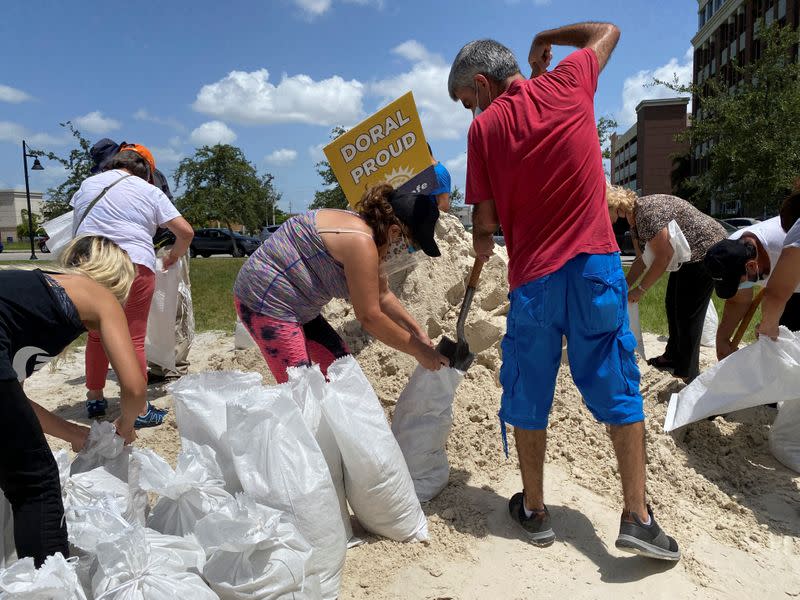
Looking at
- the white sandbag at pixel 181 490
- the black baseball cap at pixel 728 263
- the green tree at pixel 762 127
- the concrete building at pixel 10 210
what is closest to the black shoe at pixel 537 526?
the white sandbag at pixel 181 490

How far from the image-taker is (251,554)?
5.62 feet

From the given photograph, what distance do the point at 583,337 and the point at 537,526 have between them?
773 millimetres

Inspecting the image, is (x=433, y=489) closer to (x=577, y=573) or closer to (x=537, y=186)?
(x=577, y=573)

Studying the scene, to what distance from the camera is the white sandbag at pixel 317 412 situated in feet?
6.71

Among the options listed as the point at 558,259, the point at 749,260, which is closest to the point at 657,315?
the point at 749,260

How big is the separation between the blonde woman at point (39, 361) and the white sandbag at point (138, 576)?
0.22 m

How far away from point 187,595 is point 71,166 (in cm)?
2252

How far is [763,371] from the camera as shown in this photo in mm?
2693

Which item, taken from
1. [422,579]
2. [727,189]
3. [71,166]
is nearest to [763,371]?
[422,579]

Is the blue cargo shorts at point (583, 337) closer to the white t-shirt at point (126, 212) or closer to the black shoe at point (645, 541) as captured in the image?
the black shoe at point (645, 541)

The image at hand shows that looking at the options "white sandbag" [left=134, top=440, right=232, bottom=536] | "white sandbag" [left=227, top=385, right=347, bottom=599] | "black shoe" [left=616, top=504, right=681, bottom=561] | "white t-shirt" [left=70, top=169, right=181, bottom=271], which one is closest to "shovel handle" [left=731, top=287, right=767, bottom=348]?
"black shoe" [left=616, top=504, right=681, bottom=561]

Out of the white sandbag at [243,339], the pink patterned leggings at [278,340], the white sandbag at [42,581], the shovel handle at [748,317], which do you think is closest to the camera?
the white sandbag at [42,581]

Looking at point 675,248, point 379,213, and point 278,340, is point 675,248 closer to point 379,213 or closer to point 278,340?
point 379,213

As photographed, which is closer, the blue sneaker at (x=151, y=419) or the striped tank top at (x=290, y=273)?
the striped tank top at (x=290, y=273)
